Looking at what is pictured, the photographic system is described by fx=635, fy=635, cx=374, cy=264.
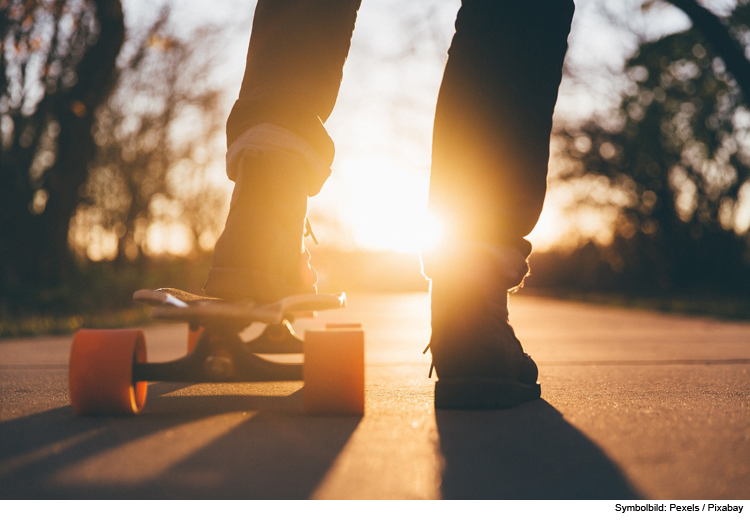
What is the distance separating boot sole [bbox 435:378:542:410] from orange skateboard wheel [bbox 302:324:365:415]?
0.67 feet

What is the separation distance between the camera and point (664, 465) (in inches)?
34.4

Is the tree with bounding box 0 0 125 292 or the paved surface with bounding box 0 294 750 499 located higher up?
the tree with bounding box 0 0 125 292

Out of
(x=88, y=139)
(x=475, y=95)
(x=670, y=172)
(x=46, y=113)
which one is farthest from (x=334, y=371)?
(x=670, y=172)

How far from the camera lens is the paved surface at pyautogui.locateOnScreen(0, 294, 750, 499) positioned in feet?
2.61

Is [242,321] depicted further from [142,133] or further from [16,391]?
[142,133]

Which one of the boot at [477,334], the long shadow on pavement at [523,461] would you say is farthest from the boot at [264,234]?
the long shadow on pavement at [523,461]

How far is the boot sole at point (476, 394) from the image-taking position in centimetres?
131

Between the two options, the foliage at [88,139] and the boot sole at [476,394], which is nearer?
the boot sole at [476,394]

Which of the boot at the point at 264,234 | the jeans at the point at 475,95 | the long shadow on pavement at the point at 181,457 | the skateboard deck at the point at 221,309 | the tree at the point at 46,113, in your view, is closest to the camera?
the long shadow on pavement at the point at 181,457

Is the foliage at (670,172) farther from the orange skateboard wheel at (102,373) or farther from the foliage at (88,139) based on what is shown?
the orange skateboard wheel at (102,373)

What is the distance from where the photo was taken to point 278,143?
136cm

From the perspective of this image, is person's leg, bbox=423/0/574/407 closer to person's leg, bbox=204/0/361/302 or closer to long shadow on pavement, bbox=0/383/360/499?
person's leg, bbox=204/0/361/302

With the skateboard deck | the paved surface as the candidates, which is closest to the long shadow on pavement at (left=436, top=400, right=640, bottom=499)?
the paved surface

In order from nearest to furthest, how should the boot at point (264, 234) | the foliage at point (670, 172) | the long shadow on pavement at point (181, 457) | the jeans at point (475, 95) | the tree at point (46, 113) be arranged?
the long shadow on pavement at point (181, 457), the boot at point (264, 234), the jeans at point (475, 95), the tree at point (46, 113), the foliage at point (670, 172)
